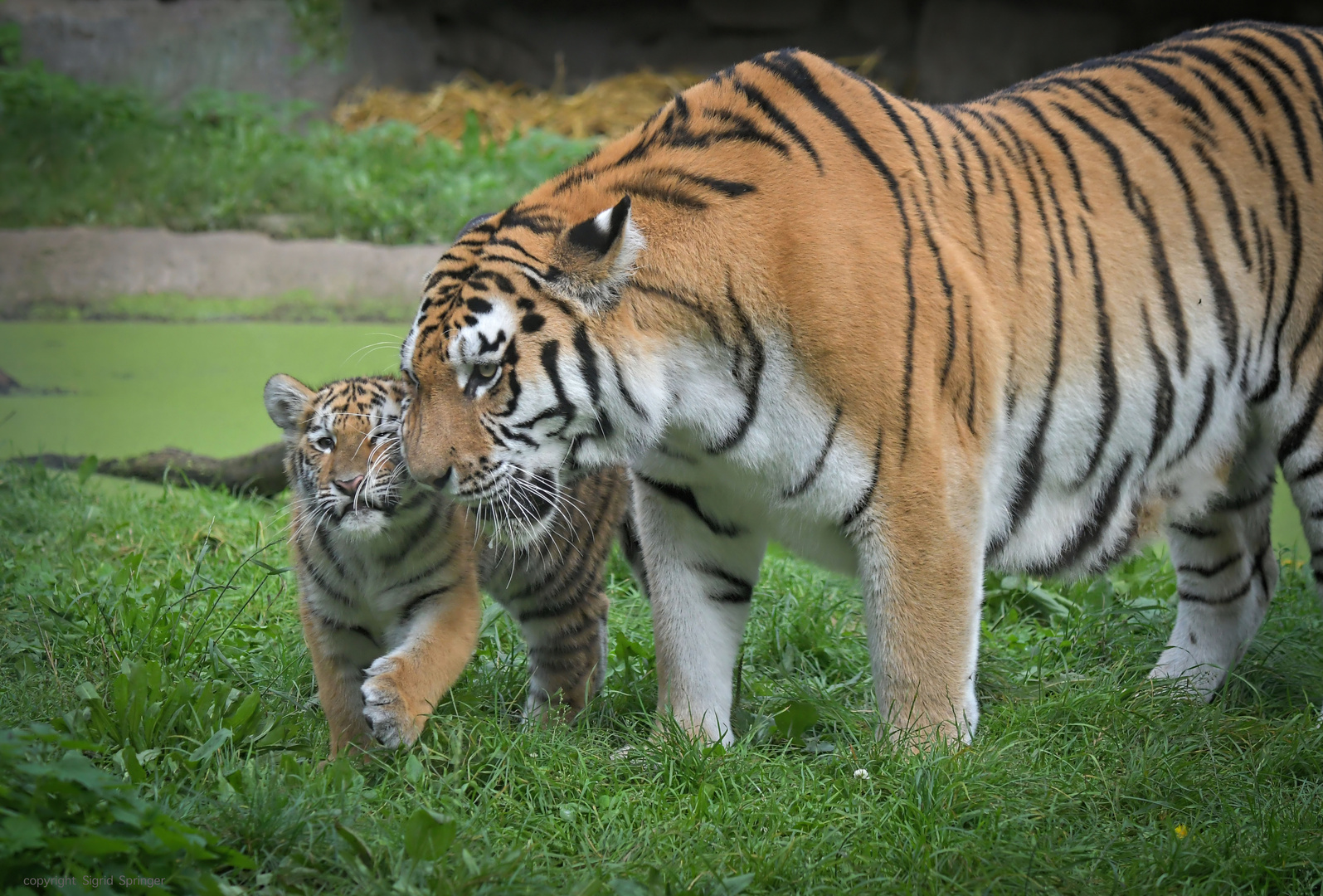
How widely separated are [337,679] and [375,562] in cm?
33

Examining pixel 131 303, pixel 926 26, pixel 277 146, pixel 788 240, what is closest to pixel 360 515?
pixel 788 240

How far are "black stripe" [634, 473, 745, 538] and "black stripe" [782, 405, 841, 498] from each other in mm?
366

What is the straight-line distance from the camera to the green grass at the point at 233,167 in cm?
826

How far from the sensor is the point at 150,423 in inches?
258

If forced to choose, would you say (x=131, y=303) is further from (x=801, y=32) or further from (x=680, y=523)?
(x=801, y=32)

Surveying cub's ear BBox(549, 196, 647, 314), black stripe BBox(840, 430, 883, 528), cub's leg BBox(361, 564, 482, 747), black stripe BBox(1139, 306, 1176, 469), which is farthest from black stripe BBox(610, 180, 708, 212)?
black stripe BBox(1139, 306, 1176, 469)

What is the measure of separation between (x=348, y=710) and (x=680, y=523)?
1031 mm

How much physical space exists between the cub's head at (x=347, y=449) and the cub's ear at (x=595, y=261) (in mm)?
542

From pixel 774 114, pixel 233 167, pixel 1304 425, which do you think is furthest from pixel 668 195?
pixel 233 167

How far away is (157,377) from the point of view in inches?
272

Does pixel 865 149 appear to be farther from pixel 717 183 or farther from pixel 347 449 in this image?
pixel 347 449

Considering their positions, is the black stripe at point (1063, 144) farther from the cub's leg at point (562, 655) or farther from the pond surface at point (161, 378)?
the pond surface at point (161, 378)

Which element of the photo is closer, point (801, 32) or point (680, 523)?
point (680, 523)

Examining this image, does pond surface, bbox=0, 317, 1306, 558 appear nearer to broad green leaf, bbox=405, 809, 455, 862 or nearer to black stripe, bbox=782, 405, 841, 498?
black stripe, bbox=782, 405, 841, 498
